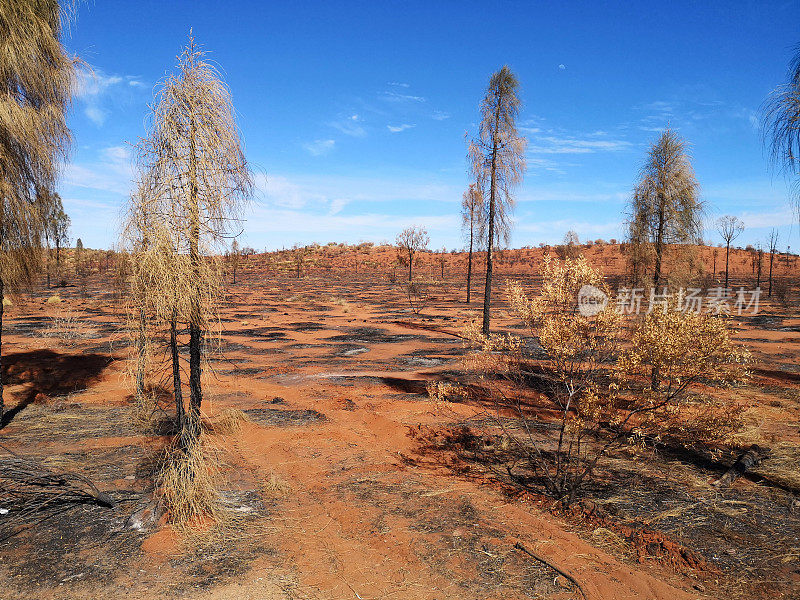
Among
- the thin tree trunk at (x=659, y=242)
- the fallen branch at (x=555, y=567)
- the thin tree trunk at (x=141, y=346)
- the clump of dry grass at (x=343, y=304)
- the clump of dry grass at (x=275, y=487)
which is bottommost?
the clump of dry grass at (x=275, y=487)

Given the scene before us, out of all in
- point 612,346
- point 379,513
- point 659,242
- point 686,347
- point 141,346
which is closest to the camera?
point 686,347

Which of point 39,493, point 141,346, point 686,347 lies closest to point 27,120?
point 141,346

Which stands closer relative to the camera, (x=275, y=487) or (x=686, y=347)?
(x=686, y=347)

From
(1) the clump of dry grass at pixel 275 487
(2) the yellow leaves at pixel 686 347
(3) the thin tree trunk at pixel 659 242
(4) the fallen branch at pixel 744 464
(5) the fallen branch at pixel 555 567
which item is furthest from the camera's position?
(3) the thin tree trunk at pixel 659 242

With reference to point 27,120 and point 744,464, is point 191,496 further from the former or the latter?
point 744,464

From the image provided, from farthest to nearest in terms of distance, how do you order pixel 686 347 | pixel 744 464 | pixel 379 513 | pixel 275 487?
pixel 744 464
pixel 275 487
pixel 379 513
pixel 686 347

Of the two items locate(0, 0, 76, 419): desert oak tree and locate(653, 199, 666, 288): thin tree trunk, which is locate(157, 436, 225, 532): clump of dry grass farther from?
locate(653, 199, 666, 288): thin tree trunk

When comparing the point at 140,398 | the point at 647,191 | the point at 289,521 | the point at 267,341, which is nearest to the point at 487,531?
the point at 289,521

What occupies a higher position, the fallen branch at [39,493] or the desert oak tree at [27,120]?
the desert oak tree at [27,120]

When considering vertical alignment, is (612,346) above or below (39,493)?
above

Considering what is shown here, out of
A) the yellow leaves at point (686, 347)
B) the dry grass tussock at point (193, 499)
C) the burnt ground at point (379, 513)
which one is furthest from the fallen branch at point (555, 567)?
the dry grass tussock at point (193, 499)

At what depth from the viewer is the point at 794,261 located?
7644 cm

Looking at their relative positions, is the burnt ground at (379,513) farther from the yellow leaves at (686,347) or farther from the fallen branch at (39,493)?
the yellow leaves at (686,347)

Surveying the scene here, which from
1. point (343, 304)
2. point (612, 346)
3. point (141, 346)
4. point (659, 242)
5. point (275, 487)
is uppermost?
point (659, 242)
